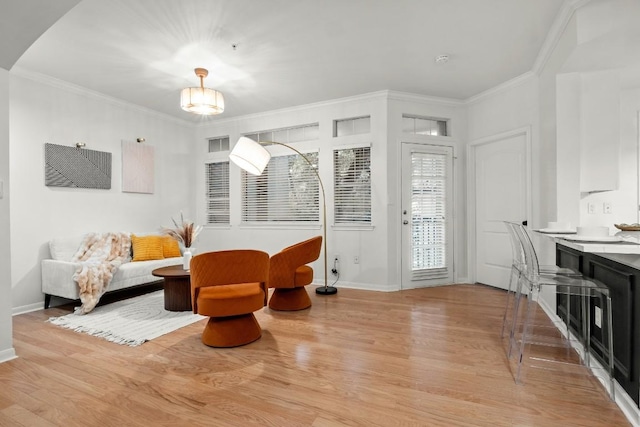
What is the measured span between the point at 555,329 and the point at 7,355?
4601 mm

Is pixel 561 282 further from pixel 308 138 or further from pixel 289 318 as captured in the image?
pixel 308 138

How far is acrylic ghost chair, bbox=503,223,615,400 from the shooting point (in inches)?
80.7

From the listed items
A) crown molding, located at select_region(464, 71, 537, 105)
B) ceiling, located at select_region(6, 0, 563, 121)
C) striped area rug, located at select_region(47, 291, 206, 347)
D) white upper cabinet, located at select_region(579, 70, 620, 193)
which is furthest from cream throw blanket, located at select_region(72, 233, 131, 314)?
crown molding, located at select_region(464, 71, 537, 105)

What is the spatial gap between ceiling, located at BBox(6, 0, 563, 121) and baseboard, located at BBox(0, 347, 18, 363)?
2318mm

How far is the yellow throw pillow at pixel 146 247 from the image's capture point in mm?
4488

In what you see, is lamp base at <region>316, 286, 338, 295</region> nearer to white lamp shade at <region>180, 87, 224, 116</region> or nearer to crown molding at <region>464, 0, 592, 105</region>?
white lamp shade at <region>180, 87, 224, 116</region>

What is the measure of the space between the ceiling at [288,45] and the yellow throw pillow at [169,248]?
2.09 metres

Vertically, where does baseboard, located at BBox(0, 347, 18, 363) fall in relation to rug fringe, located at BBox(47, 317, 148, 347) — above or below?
above

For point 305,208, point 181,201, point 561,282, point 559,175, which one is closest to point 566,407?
point 561,282

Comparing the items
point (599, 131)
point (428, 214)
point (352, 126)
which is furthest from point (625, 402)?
point (352, 126)

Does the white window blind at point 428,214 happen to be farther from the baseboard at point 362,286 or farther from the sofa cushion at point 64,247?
the sofa cushion at point 64,247

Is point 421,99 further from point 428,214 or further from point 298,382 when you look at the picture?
point 298,382

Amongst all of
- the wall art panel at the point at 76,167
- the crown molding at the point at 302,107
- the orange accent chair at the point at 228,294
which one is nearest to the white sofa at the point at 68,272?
the wall art panel at the point at 76,167

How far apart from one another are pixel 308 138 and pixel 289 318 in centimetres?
291
